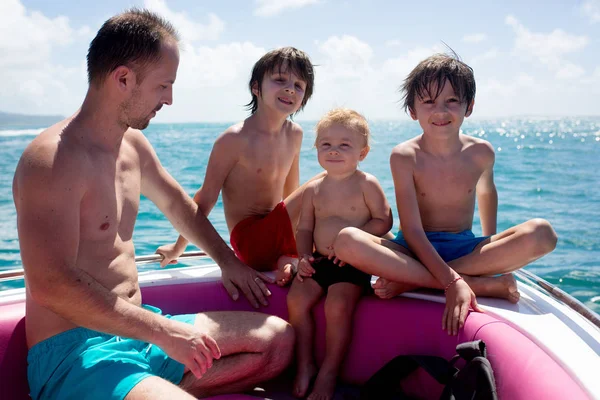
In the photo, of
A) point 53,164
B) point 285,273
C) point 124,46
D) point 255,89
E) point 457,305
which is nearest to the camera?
point 53,164

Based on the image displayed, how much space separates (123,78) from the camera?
65.9 inches

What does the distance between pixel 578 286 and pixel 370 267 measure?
4047 mm

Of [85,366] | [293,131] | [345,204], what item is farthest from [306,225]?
[85,366]

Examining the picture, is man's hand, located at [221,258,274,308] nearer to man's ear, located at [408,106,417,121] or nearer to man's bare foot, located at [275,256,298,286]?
man's bare foot, located at [275,256,298,286]

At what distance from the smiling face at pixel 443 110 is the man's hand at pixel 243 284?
940 millimetres

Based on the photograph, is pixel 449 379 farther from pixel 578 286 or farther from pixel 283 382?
pixel 578 286

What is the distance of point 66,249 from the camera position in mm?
1490

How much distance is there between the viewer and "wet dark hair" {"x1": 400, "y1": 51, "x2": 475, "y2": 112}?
2.38m

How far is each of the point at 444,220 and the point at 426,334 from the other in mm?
622

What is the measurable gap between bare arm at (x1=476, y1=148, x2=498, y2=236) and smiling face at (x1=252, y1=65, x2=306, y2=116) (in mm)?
912

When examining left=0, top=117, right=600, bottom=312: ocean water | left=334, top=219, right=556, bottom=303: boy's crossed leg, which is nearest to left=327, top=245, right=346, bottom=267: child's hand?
left=334, top=219, right=556, bottom=303: boy's crossed leg

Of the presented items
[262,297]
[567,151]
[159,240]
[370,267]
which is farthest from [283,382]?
[567,151]

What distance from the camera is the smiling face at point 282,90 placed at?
2.73 m

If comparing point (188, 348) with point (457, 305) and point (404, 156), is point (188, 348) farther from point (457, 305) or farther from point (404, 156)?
point (404, 156)
